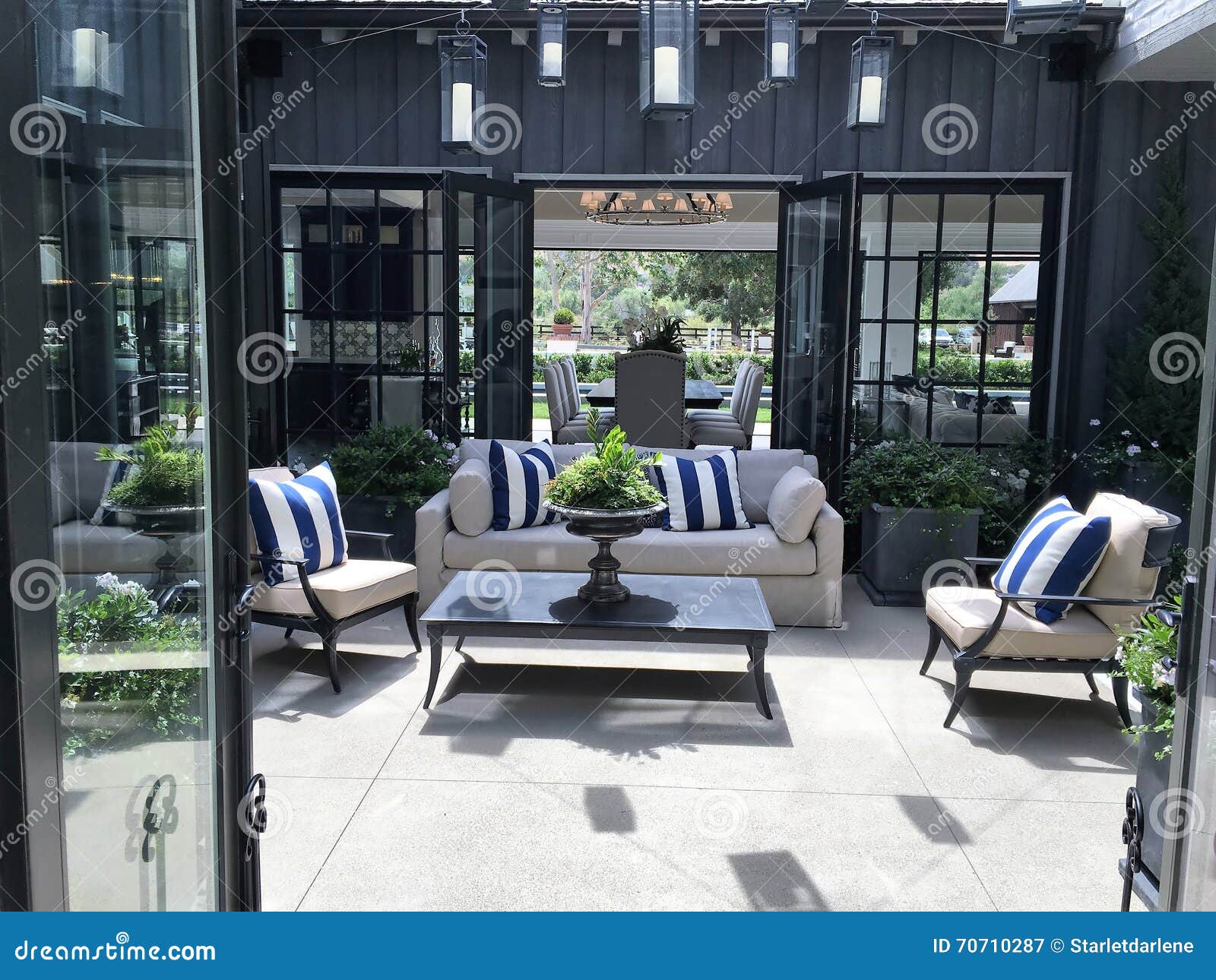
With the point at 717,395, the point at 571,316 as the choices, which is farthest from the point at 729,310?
the point at 717,395

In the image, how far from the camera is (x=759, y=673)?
4.27 meters

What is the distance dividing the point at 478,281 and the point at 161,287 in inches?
213

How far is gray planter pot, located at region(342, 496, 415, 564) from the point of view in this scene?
20.2 ft

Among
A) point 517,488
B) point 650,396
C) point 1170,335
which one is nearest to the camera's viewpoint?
point 517,488

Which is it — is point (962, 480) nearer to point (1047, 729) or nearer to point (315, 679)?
point (1047, 729)

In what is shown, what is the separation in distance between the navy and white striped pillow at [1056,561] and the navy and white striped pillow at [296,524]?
2754mm

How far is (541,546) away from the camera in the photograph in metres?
5.44

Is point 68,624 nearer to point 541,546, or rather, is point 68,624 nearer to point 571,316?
point 541,546

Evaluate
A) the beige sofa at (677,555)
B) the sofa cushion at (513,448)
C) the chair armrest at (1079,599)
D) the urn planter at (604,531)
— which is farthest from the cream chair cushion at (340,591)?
the chair armrest at (1079,599)

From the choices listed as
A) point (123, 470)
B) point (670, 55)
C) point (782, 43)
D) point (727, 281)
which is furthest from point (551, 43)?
point (727, 281)

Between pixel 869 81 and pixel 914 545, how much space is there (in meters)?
2.40

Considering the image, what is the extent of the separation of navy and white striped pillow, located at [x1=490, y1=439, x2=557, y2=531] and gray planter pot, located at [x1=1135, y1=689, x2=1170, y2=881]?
11.0 ft

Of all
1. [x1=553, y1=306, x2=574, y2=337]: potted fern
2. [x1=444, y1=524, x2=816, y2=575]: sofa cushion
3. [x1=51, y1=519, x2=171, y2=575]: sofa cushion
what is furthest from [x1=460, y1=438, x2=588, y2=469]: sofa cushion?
[x1=553, y1=306, x2=574, y2=337]: potted fern

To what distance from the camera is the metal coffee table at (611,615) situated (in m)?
4.27
